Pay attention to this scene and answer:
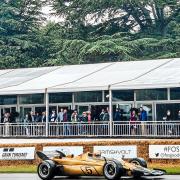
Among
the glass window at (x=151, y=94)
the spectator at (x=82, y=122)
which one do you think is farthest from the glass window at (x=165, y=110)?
the spectator at (x=82, y=122)

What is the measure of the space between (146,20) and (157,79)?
28.9m

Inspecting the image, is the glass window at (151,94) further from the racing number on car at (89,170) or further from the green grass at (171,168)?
the racing number on car at (89,170)

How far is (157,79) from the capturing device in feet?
122

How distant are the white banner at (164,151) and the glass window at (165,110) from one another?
8752mm

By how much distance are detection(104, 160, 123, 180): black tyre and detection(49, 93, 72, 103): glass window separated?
20.9m

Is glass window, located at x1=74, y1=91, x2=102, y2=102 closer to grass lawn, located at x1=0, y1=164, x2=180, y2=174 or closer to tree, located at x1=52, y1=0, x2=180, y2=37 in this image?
grass lawn, located at x1=0, y1=164, x2=180, y2=174

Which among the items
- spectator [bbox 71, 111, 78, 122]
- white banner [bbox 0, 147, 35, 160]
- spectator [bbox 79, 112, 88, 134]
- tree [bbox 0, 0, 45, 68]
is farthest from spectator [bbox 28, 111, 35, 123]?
tree [bbox 0, 0, 45, 68]

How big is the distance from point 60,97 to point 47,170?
1977 centimetres

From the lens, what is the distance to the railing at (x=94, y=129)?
35.0 meters

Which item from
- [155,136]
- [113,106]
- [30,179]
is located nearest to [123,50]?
[113,106]

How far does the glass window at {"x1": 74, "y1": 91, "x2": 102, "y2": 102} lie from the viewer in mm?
41156

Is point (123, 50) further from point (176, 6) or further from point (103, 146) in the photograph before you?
point (103, 146)

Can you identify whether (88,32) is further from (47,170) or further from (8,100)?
(47,170)

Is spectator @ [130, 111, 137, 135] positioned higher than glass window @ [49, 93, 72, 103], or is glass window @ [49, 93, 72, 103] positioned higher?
glass window @ [49, 93, 72, 103]
